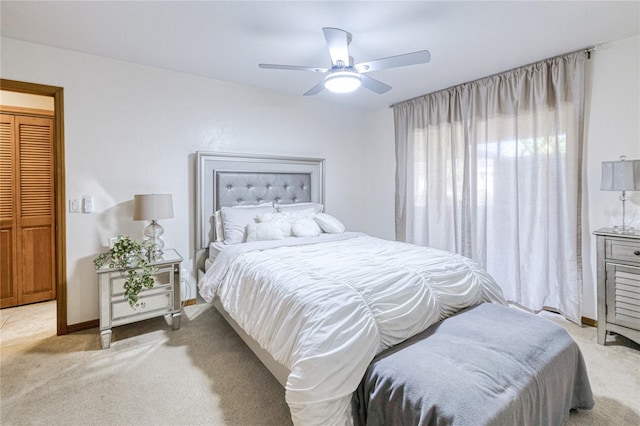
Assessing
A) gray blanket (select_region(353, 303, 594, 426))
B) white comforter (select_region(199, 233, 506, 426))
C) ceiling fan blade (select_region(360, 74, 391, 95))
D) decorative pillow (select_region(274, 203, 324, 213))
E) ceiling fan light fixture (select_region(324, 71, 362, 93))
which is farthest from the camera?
decorative pillow (select_region(274, 203, 324, 213))

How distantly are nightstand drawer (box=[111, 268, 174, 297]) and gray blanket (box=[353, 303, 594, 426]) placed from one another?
2.07m

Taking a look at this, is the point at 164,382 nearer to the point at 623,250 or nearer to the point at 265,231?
the point at 265,231

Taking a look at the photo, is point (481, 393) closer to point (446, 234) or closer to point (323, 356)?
point (323, 356)

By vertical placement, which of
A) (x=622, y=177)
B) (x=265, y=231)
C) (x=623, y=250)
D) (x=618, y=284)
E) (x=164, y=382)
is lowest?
(x=164, y=382)

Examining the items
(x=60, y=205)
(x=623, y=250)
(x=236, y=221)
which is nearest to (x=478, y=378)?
(x=623, y=250)

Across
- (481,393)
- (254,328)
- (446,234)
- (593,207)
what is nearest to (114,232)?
(254,328)

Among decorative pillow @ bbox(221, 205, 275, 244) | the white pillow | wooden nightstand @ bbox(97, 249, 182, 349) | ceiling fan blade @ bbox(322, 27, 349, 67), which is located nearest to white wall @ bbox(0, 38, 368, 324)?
decorative pillow @ bbox(221, 205, 275, 244)

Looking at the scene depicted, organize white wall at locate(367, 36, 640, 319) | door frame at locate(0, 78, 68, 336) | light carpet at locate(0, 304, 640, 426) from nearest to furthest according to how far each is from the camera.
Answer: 1. light carpet at locate(0, 304, 640, 426)
2. white wall at locate(367, 36, 640, 319)
3. door frame at locate(0, 78, 68, 336)

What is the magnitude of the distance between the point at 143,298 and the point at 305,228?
5.33ft

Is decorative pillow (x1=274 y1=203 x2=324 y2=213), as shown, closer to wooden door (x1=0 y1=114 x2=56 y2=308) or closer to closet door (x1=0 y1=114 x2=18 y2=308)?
wooden door (x1=0 y1=114 x2=56 y2=308)

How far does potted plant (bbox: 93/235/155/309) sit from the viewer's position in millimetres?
2564

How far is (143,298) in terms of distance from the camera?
106 inches

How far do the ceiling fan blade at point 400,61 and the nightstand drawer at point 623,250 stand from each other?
2.07m

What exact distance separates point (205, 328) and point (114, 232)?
1292 millimetres
